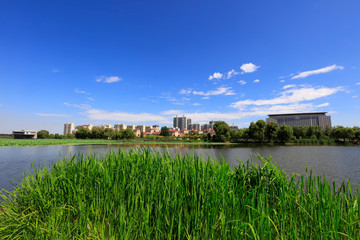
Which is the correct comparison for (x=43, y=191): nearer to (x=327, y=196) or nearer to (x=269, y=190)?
(x=269, y=190)

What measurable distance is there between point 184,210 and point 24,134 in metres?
203

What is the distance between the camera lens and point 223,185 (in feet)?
10.8

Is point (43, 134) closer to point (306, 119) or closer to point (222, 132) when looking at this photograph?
point (222, 132)

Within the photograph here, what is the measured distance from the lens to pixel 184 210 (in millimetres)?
3104

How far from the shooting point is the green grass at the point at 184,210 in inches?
110

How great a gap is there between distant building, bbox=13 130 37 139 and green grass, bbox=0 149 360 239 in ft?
643

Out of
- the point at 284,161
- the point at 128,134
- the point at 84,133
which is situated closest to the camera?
the point at 284,161

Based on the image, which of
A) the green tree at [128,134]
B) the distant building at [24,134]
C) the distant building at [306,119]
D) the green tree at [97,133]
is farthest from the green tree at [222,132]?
the distant building at [24,134]

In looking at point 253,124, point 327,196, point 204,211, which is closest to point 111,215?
point 204,211

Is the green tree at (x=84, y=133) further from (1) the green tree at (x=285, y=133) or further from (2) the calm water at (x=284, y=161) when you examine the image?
(1) the green tree at (x=285, y=133)

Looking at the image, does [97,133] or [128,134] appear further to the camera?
[97,133]

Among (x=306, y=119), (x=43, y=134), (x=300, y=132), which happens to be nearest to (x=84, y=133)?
(x=43, y=134)

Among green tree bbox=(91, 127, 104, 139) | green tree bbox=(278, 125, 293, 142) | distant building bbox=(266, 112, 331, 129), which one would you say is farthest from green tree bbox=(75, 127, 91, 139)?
distant building bbox=(266, 112, 331, 129)

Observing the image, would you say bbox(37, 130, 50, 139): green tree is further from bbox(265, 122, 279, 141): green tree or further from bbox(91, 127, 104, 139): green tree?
bbox(265, 122, 279, 141): green tree
